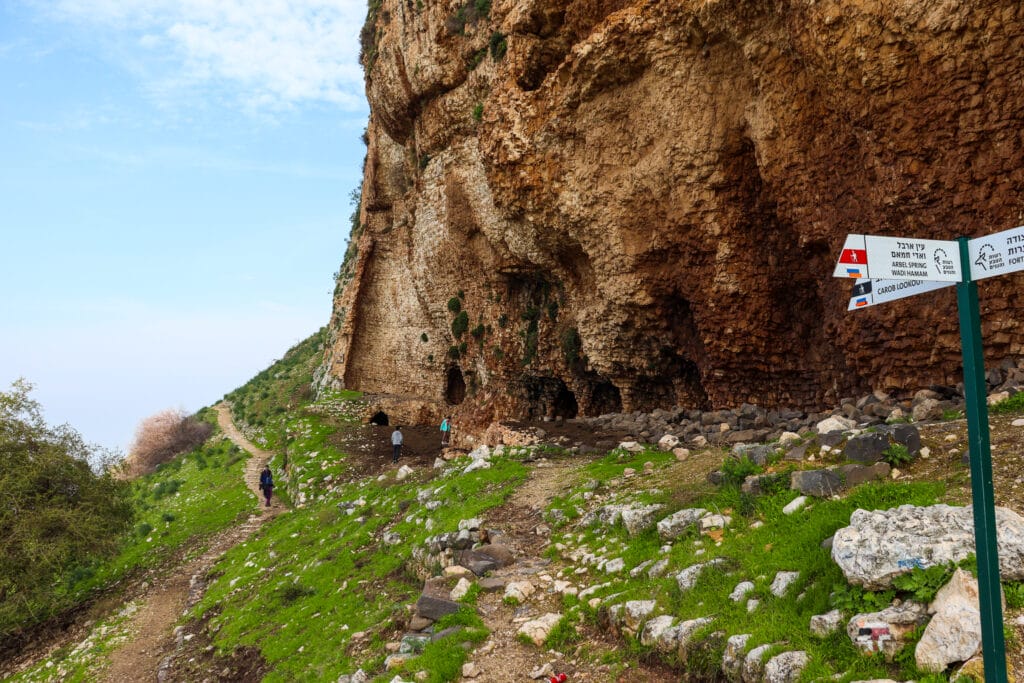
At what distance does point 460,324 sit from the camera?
98.4 ft

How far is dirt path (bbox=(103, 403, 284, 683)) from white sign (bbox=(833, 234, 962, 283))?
1386 centimetres

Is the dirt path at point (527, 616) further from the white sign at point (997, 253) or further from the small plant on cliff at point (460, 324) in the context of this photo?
the small plant on cliff at point (460, 324)

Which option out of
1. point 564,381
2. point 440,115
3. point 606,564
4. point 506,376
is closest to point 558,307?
point 564,381

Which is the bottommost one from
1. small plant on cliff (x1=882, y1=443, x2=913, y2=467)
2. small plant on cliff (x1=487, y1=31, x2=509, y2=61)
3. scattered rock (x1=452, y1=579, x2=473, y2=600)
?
scattered rock (x1=452, y1=579, x2=473, y2=600)

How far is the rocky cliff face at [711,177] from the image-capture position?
1097 centimetres

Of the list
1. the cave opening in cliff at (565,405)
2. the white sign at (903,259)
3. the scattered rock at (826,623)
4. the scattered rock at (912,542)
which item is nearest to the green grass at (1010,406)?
the scattered rock at (912,542)

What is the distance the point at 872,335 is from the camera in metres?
13.1

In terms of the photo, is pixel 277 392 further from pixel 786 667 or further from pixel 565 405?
pixel 786 667

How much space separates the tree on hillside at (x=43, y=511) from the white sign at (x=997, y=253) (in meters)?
22.3

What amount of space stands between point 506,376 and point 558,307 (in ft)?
15.2

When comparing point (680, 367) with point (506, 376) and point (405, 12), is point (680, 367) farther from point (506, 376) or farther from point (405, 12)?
point (405, 12)

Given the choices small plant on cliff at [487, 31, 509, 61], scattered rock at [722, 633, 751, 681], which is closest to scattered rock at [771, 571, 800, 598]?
scattered rock at [722, 633, 751, 681]

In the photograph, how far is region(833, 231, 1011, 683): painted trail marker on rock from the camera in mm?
3828

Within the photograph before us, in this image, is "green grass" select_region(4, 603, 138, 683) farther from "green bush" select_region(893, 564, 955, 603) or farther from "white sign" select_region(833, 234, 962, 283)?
"white sign" select_region(833, 234, 962, 283)
